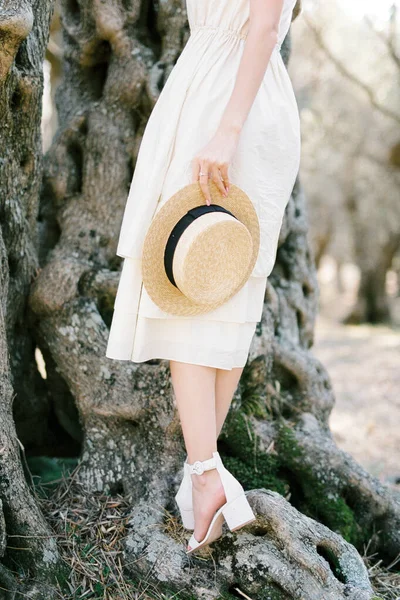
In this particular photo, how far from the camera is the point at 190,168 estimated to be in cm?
232

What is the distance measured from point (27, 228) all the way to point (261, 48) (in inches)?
59.8

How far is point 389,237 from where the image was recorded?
62.4 feet

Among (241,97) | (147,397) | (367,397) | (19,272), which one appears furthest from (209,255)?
(367,397)

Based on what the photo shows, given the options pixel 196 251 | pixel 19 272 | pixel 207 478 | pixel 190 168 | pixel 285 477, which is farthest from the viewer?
pixel 285 477

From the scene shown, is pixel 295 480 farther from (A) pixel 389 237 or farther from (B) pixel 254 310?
(A) pixel 389 237

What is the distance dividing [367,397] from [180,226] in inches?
235

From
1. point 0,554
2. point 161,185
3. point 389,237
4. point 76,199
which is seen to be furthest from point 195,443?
point 389,237

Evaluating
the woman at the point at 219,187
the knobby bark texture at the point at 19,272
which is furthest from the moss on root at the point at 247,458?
the knobby bark texture at the point at 19,272

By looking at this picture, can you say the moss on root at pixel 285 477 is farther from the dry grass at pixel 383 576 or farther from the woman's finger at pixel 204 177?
the woman's finger at pixel 204 177

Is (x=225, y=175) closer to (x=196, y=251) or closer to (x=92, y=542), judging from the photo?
(x=196, y=251)

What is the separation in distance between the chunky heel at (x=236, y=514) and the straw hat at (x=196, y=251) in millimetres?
723

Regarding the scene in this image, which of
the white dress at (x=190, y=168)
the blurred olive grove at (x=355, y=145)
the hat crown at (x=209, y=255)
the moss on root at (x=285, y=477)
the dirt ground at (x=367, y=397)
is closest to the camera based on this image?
the hat crown at (x=209, y=255)

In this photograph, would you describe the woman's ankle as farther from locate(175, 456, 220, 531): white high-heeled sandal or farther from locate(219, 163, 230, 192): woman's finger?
locate(219, 163, 230, 192): woman's finger

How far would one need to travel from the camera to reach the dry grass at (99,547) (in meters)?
2.52
